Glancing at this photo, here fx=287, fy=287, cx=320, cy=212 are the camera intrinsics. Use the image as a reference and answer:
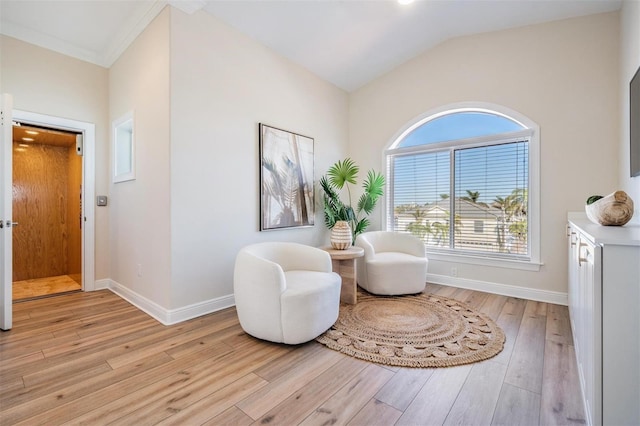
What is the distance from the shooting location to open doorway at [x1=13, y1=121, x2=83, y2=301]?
13.4ft

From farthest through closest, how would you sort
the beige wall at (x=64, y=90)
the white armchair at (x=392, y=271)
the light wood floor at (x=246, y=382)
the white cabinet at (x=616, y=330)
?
the white armchair at (x=392, y=271)
the beige wall at (x=64, y=90)
the light wood floor at (x=246, y=382)
the white cabinet at (x=616, y=330)

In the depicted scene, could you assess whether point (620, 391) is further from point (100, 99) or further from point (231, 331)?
point (100, 99)

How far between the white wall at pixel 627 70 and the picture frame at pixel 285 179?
123 inches

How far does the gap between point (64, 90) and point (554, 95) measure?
18.6ft

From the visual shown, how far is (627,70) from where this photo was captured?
8.21 feet

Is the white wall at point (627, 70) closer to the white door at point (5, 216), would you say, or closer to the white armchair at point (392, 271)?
the white armchair at point (392, 271)

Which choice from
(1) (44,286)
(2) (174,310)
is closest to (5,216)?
(2) (174,310)

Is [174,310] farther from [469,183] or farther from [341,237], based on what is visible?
[469,183]

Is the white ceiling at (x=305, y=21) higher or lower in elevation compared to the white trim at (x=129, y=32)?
higher

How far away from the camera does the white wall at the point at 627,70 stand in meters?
2.20

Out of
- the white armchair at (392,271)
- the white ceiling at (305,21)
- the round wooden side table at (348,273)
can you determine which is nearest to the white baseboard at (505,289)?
the white armchair at (392,271)

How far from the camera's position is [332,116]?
4551mm

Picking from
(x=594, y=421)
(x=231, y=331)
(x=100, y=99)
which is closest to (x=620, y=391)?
(x=594, y=421)

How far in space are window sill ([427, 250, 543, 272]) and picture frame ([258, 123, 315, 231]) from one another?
6.08 ft
